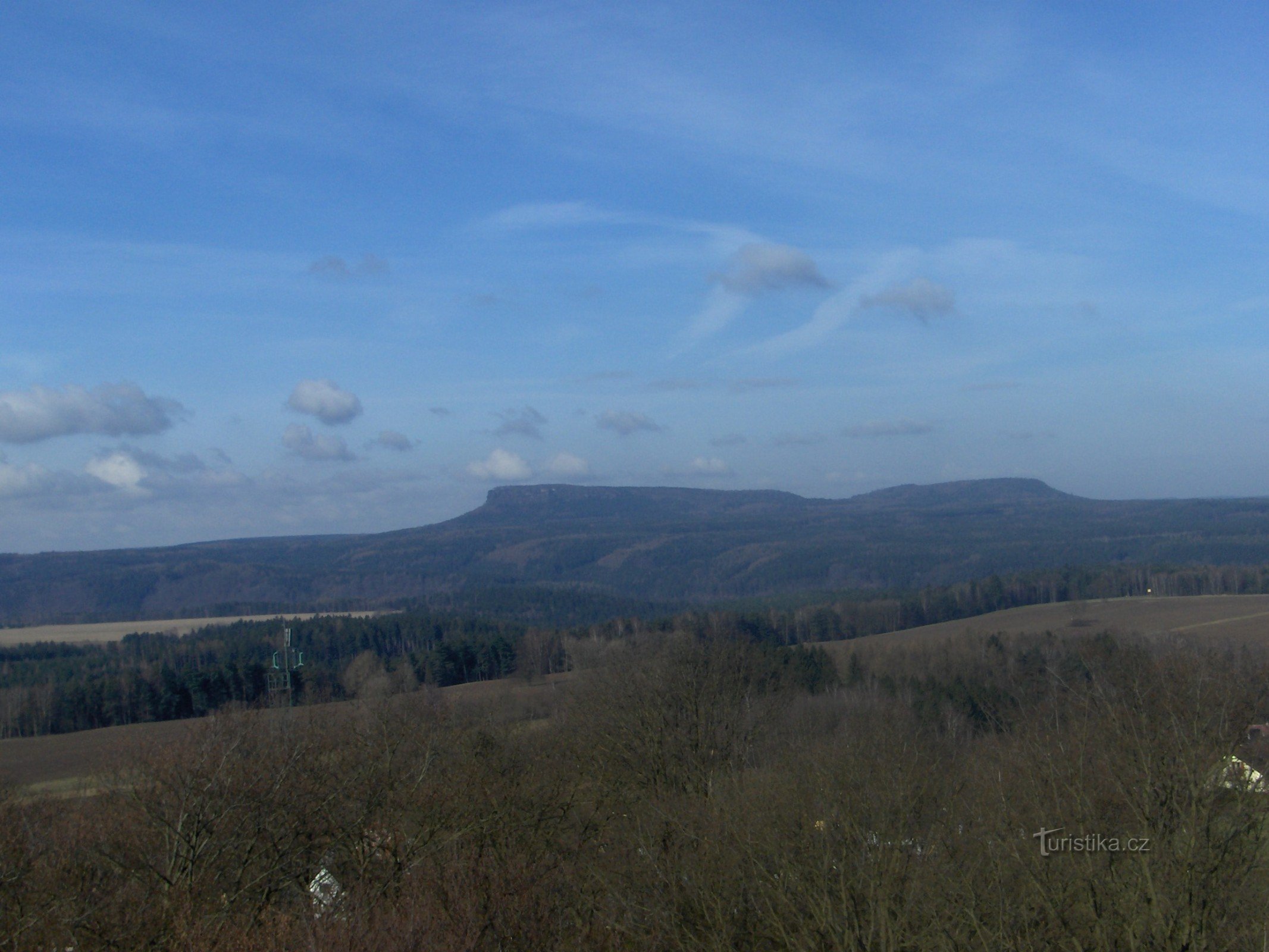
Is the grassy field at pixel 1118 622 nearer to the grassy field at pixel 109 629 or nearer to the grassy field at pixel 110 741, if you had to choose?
the grassy field at pixel 110 741

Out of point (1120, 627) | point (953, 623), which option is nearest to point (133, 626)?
point (953, 623)

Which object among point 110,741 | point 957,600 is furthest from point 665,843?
point 957,600

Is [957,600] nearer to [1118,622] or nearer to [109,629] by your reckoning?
[1118,622]

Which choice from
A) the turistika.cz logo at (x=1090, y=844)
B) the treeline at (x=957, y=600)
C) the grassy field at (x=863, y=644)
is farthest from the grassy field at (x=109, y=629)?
the turistika.cz logo at (x=1090, y=844)

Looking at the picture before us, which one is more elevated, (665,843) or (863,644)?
(665,843)

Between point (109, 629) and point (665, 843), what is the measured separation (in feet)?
479

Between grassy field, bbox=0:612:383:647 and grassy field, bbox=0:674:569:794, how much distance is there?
64.3 metres

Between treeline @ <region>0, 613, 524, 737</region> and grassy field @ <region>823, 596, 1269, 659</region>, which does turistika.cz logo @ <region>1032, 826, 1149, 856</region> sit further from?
grassy field @ <region>823, 596, 1269, 659</region>

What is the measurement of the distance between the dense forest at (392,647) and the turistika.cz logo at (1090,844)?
5292cm

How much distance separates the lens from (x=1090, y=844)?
16.6m

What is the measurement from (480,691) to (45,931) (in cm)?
6576

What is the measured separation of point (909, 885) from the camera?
15633mm

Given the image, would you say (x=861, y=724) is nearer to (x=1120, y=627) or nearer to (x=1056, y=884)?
(x=1056, y=884)

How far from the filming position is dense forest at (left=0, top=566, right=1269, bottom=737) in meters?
79.7
